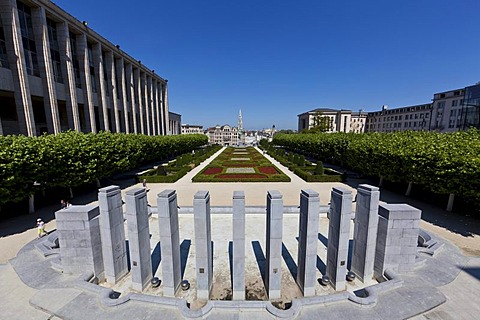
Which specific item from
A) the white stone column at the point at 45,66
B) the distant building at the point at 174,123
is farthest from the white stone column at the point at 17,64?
the distant building at the point at 174,123

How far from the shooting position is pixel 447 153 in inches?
594

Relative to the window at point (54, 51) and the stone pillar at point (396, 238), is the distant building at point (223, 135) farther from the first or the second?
the stone pillar at point (396, 238)

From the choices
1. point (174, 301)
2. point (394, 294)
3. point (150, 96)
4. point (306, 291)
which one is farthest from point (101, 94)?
point (394, 294)

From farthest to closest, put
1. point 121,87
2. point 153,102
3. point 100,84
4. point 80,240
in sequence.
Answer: point 153,102 → point 121,87 → point 100,84 → point 80,240

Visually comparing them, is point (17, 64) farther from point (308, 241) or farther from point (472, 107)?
point (472, 107)

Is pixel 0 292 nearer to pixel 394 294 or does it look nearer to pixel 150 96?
pixel 394 294

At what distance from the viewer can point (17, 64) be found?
23.1m

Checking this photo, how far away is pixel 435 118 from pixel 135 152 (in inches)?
3895

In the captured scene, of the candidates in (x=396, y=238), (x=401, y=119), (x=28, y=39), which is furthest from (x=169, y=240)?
(x=401, y=119)

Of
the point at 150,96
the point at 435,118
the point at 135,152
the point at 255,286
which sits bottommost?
the point at 255,286

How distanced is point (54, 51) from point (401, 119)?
407 ft

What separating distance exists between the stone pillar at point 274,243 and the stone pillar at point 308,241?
102 centimetres

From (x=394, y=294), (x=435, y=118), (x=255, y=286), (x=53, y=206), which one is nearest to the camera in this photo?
(x=394, y=294)

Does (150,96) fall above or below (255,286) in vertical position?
above
